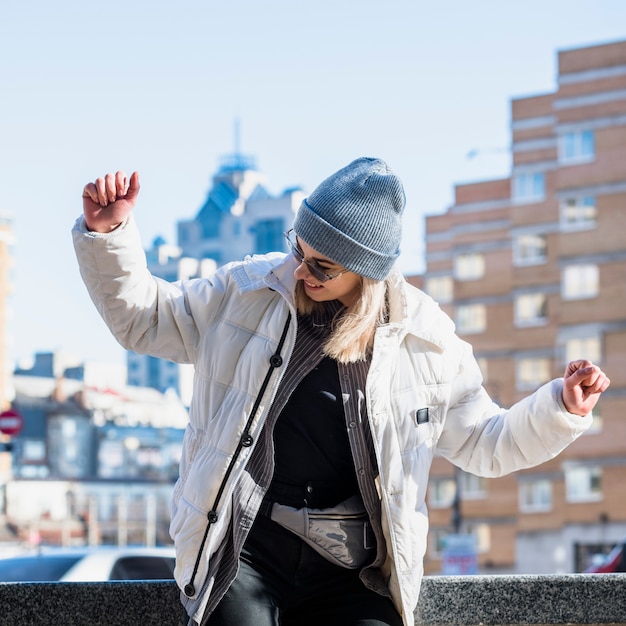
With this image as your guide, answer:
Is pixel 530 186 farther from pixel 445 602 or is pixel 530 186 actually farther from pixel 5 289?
pixel 445 602

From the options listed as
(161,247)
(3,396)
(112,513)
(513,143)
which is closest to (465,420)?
(513,143)

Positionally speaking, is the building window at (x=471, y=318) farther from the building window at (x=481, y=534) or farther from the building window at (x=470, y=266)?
the building window at (x=481, y=534)

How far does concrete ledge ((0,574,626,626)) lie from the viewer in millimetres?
3736

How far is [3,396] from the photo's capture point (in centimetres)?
9719

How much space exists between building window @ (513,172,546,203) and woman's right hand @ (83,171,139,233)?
58343 millimetres

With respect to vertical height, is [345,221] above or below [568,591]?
above

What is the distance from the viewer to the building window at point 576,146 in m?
56.0

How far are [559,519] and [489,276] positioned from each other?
12608 millimetres

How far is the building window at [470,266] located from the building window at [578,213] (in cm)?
862

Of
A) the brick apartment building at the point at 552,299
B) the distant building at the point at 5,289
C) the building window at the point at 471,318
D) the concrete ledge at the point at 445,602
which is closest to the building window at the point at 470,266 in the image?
the brick apartment building at the point at 552,299

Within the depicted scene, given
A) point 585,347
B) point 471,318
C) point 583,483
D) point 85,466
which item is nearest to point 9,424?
point 583,483

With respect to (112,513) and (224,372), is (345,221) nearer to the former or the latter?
Answer: (224,372)

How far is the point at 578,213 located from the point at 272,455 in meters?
54.4

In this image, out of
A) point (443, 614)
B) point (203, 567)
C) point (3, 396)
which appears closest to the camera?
point (203, 567)
